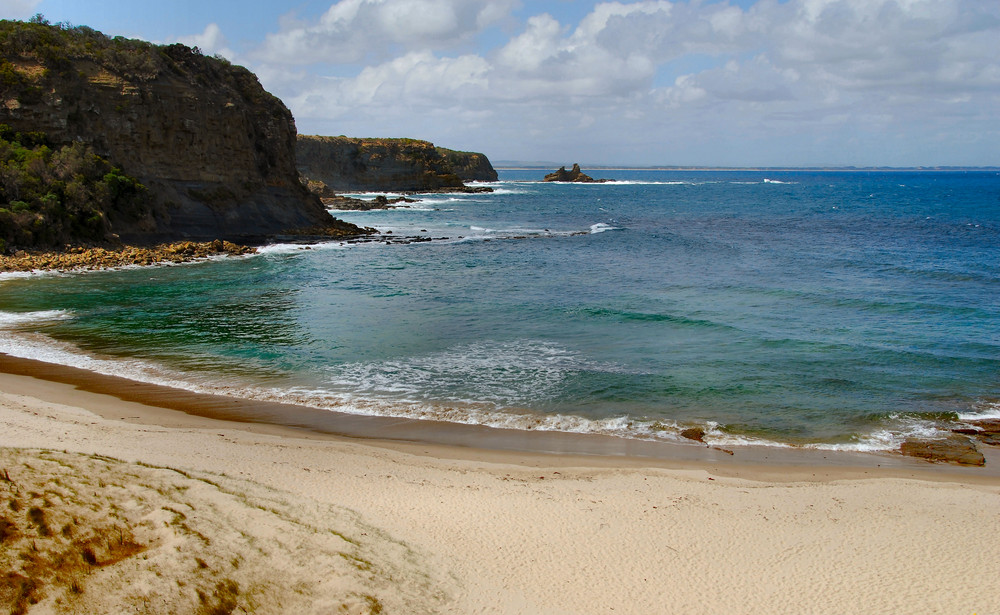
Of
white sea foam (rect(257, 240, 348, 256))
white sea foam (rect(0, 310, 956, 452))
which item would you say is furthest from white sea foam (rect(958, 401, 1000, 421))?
white sea foam (rect(257, 240, 348, 256))

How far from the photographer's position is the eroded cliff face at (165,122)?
108 feet

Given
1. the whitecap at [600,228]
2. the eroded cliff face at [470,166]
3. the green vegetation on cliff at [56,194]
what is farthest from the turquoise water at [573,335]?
the eroded cliff face at [470,166]

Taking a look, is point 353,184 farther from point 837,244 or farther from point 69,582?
point 69,582

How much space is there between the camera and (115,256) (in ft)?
97.9

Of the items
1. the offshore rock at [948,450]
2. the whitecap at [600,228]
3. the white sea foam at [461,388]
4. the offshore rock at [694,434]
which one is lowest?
the offshore rock at [948,450]

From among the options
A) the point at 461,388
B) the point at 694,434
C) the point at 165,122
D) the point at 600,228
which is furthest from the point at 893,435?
the point at 600,228

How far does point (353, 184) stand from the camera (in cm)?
10244

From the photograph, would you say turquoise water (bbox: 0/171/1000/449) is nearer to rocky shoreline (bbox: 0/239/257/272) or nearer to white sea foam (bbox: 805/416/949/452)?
white sea foam (bbox: 805/416/949/452)

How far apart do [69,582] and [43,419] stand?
22.7 ft

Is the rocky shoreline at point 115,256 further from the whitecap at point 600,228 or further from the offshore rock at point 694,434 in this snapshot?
the offshore rock at point 694,434

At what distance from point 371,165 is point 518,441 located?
98484 millimetres

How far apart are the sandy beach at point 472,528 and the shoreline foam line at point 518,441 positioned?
0.34ft

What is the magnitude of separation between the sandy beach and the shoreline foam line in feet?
0.34

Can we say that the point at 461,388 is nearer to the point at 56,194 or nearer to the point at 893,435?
the point at 893,435
